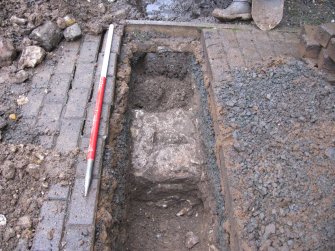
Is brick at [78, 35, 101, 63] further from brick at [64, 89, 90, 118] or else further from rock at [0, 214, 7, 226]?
rock at [0, 214, 7, 226]

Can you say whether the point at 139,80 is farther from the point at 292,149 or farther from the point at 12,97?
the point at 292,149

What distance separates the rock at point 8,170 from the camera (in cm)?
295

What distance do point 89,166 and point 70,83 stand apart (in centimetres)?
126

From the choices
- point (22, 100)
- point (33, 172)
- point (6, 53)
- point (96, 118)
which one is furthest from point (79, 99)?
point (6, 53)

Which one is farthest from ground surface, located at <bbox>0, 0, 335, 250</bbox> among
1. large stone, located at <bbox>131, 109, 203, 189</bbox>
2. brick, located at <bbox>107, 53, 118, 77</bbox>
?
brick, located at <bbox>107, 53, 118, 77</bbox>

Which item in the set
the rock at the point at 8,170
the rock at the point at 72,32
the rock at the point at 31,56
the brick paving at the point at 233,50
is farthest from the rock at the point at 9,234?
the rock at the point at 72,32

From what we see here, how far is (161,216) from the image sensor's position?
12.2 ft

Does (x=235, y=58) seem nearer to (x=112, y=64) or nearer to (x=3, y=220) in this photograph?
(x=112, y=64)

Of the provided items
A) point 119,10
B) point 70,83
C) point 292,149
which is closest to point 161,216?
point 292,149

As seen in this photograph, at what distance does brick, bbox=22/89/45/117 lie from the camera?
3.53m

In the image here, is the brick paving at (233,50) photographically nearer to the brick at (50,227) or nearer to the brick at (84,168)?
the brick at (84,168)

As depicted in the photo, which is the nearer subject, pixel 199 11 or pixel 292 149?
pixel 292 149

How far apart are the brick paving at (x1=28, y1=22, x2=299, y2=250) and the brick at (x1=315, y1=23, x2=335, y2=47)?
429 millimetres

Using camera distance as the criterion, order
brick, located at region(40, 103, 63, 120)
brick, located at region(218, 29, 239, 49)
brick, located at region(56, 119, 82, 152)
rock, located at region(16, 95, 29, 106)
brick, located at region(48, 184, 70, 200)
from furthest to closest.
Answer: brick, located at region(218, 29, 239, 49) → rock, located at region(16, 95, 29, 106) → brick, located at region(40, 103, 63, 120) → brick, located at region(56, 119, 82, 152) → brick, located at region(48, 184, 70, 200)
